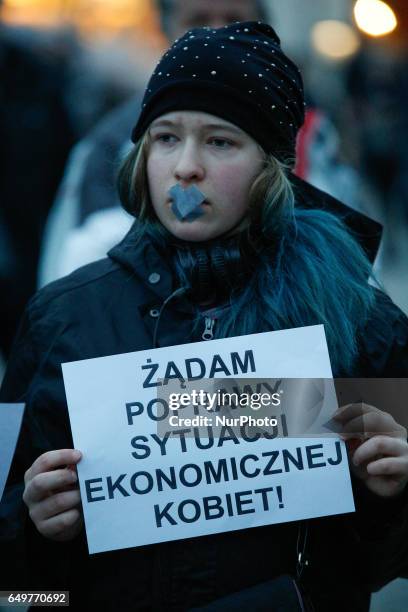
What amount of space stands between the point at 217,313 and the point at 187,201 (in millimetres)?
251

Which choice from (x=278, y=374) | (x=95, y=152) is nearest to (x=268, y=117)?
(x=278, y=374)

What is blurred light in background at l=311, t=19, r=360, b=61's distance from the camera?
842 cm

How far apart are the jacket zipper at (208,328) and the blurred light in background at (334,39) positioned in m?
6.63

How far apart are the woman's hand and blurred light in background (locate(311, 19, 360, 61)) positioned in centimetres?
691

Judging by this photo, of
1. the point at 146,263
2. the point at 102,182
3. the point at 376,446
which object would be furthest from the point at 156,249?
the point at 102,182

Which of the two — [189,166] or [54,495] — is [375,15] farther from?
[54,495]

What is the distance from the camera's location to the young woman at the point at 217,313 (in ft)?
6.59

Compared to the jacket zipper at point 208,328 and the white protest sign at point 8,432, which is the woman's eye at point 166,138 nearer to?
the jacket zipper at point 208,328

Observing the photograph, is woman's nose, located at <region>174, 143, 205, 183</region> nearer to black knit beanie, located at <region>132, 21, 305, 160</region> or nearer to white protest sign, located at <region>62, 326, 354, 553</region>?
black knit beanie, located at <region>132, 21, 305, 160</region>

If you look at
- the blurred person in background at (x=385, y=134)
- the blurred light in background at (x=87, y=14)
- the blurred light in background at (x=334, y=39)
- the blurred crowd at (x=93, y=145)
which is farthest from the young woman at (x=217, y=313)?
the blurred light in background at (x=334, y=39)

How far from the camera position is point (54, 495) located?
202cm

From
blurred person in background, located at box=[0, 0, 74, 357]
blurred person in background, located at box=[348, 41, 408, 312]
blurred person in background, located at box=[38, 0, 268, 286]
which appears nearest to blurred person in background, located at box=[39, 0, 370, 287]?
blurred person in background, located at box=[38, 0, 268, 286]

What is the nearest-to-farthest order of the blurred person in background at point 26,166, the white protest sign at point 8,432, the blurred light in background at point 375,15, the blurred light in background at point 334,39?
1. the white protest sign at point 8,432
2. the blurred light in background at point 375,15
3. the blurred person in background at point 26,166
4. the blurred light in background at point 334,39

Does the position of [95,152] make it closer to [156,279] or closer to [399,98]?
[156,279]
